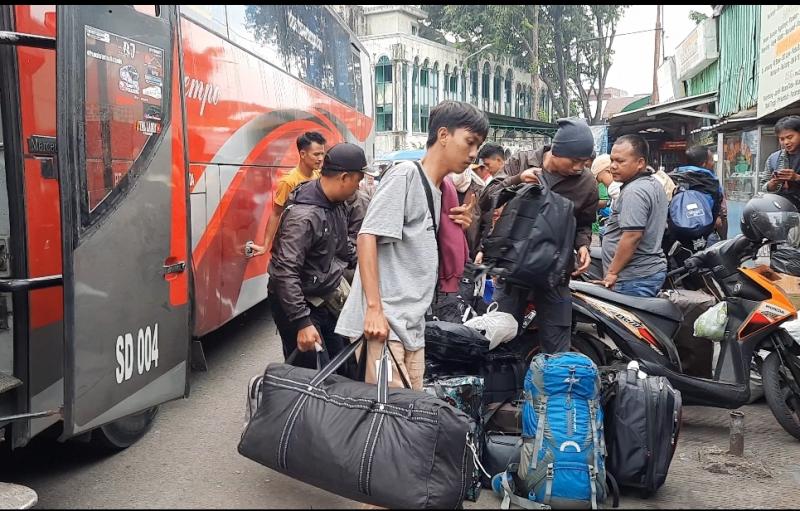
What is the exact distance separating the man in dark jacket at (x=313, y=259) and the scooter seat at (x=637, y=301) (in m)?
1.51

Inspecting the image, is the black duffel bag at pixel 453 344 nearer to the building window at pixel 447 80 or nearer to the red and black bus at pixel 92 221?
the red and black bus at pixel 92 221

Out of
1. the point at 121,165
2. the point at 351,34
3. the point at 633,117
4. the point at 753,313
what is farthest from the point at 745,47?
the point at 121,165

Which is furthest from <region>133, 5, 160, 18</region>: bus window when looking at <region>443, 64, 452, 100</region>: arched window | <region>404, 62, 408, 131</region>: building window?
<region>443, 64, 452, 100</region>: arched window

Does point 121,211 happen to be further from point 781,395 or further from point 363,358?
point 781,395

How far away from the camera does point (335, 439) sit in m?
2.68

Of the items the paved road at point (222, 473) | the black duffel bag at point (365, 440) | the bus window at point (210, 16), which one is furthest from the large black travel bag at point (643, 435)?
the bus window at point (210, 16)

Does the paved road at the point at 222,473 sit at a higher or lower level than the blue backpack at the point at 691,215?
lower

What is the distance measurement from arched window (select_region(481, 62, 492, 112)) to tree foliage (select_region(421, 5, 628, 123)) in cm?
730

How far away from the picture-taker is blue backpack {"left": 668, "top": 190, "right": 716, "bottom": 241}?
501 cm

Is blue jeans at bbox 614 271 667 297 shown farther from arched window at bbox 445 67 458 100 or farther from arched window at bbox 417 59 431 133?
arched window at bbox 445 67 458 100

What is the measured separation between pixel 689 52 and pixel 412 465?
57.3 feet

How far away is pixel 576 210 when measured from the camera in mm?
4199

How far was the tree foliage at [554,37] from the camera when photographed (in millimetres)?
31297

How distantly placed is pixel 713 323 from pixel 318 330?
2.30 m
